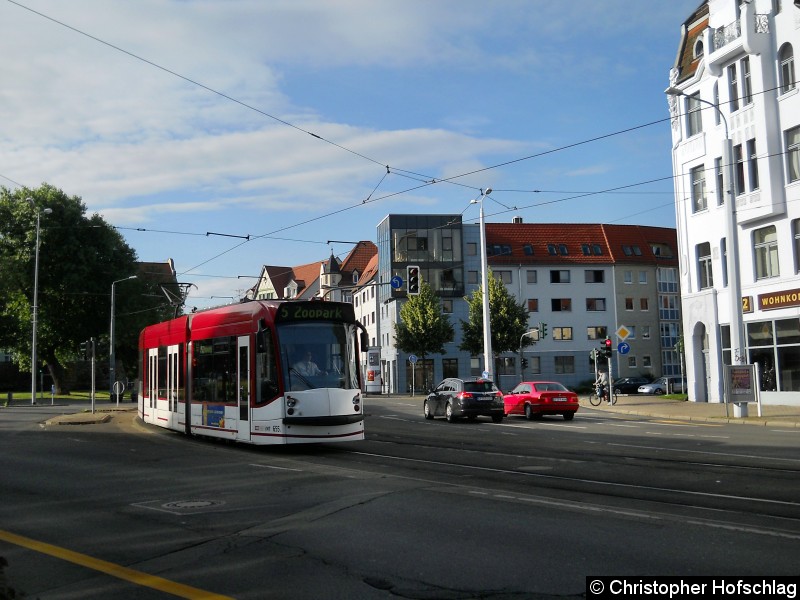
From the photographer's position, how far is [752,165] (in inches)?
1321

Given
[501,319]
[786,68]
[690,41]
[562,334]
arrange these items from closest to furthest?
[786,68]
[690,41]
[501,319]
[562,334]

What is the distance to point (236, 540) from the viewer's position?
8.09 m

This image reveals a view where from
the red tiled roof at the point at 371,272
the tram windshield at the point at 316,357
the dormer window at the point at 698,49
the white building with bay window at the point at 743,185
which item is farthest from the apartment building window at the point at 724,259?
the red tiled roof at the point at 371,272

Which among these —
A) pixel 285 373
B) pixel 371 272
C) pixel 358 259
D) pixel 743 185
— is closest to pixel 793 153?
pixel 743 185

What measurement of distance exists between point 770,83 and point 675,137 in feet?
26.1

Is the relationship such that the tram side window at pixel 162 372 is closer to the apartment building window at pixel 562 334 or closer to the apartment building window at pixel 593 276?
the apartment building window at pixel 562 334

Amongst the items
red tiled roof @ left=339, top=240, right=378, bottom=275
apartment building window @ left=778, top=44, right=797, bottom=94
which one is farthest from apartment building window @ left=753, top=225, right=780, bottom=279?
red tiled roof @ left=339, top=240, right=378, bottom=275

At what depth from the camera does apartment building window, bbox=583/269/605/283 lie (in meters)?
76.7

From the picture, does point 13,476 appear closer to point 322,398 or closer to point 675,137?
point 322,398

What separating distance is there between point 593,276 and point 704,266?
125ft

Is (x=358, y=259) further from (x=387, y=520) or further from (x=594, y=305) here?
(x=387, y=520)

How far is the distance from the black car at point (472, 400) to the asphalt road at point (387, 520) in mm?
11060

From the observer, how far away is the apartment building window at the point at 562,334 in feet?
246

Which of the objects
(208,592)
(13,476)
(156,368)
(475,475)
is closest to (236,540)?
(208,592)
